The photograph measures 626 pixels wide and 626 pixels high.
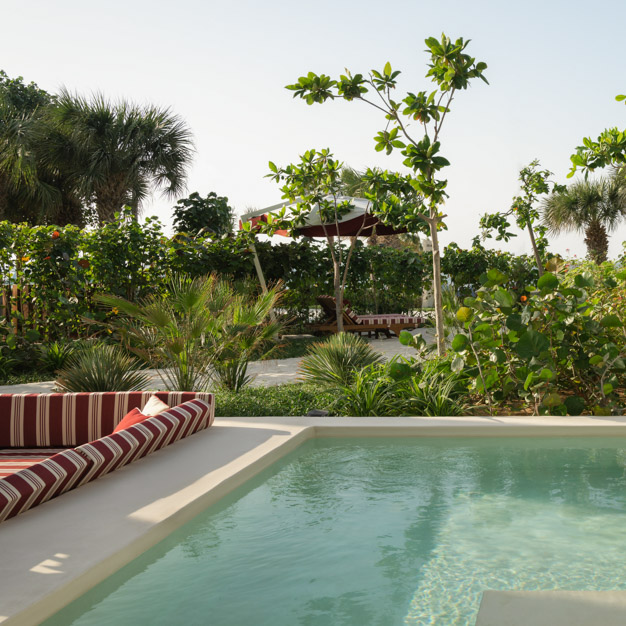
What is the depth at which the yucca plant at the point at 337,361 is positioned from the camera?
717 cm

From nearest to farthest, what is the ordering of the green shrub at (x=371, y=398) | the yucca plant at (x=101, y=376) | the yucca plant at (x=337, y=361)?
the green shrub at (x=371, y=398) < the yucca plant at (x=101, y=376) < the yucca plant at (x=337, y=361)

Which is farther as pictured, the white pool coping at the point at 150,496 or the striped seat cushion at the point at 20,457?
the striped seat cushion at the point at 20,457

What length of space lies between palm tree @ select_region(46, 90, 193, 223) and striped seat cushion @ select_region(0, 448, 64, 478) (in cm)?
1473

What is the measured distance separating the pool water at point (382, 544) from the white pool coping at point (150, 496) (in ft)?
0.29

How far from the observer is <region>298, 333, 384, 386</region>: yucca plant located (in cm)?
717

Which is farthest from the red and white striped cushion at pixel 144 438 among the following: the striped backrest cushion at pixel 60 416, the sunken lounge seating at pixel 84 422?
the striped backrest cushion at pixel 60 416

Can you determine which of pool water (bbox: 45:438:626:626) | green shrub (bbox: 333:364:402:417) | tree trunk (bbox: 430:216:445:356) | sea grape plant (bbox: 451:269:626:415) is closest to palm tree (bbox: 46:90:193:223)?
tree trunk (bbox: 430:216:445:356)

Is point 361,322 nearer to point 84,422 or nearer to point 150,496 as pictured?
point 84,422

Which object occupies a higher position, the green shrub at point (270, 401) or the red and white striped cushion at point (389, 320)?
the red and white striped cushion at point (389, 320)

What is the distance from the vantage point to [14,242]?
10.1m

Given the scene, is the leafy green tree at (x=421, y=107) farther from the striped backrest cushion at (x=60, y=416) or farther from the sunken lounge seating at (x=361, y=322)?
the sunken lounge seating at (x=361, y=322)

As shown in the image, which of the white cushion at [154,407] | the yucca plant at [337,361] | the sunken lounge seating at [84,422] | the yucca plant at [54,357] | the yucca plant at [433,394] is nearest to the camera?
the sunken lounge seating at [84,422]

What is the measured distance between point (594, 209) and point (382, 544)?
2402 centimetres

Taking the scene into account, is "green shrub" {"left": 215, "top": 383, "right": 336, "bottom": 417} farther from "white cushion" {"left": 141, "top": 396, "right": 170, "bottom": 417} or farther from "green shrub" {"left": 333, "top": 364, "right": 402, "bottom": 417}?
"white cushion" {"left": 141, "top": 396, "right": 170, "bottom": 417}
